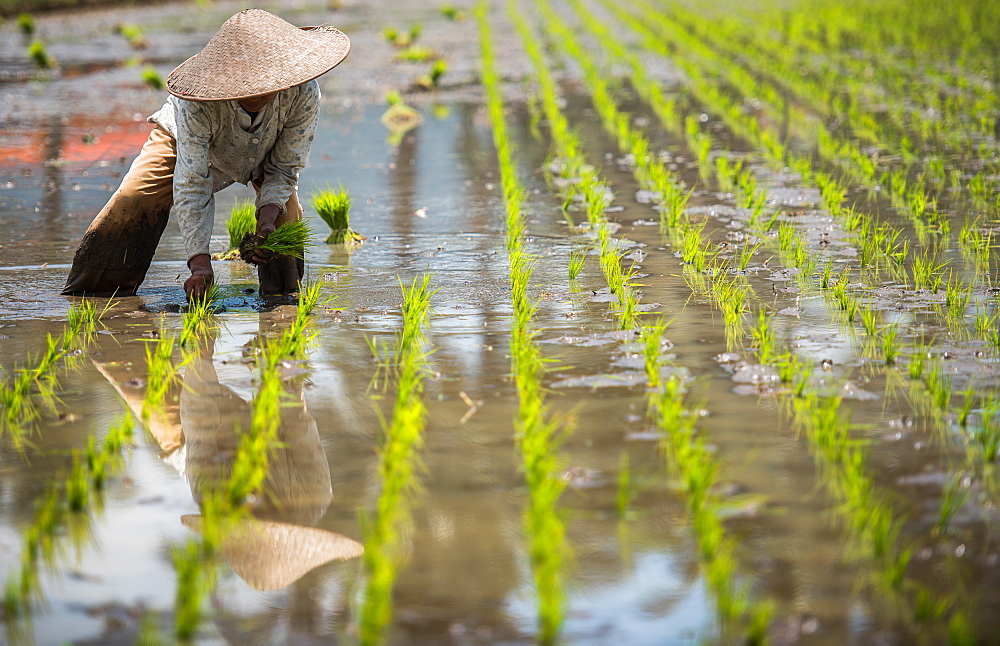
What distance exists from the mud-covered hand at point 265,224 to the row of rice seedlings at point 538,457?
2.76 ft

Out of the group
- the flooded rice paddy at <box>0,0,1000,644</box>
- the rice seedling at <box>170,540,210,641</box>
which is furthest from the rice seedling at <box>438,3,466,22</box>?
the rice seedling at <box>170,540,210,641</box>

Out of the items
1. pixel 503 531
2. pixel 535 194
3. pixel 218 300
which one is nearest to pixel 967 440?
pixel 503 531

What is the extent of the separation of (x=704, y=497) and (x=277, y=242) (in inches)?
77.8

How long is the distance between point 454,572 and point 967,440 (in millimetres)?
1256

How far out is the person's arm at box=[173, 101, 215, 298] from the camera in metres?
3.64

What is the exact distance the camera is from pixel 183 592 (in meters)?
1.84

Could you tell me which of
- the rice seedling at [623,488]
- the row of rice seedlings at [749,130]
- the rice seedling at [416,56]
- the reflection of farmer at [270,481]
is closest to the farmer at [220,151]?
the reflection of farmer at [270,481]

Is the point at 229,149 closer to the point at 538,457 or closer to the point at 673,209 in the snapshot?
the point at 538,457

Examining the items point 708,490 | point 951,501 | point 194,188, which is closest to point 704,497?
point 708,490

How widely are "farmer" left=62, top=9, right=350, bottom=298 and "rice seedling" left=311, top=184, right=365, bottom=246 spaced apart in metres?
0.64

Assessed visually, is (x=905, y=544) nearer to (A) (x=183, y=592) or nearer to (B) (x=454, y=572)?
(B) (x=454, y=572)

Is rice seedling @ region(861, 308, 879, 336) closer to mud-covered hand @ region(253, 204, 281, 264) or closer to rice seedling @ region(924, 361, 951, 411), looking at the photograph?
rice seedling @ region(924, 361, 951, 411)

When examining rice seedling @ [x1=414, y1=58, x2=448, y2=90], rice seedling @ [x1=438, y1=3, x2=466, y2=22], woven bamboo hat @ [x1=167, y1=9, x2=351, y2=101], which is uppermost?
woven bamboo hat @ [x1=167, y1=9, x2=351, y2=101]

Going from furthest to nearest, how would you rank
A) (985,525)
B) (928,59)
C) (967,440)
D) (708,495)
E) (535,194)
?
1. (928,59)
2. (535,194)
3. (967,440)
4. (708,495)
5. (985,525)
